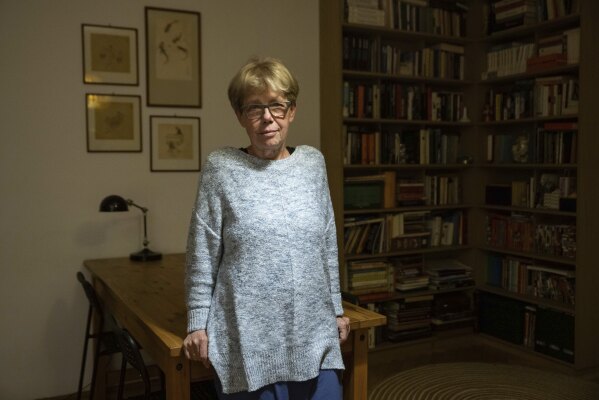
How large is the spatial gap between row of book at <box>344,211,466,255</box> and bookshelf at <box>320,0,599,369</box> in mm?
19

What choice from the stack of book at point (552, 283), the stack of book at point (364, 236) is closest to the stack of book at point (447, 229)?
the stack of book at point (364, 236)

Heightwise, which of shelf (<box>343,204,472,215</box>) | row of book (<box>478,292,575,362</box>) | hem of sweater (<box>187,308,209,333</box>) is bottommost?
row of book (<box>478,292,575,362</box>)

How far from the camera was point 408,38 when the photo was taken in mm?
4289

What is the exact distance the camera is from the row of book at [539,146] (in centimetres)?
373

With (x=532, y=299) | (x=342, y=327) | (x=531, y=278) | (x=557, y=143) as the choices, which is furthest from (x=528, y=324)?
(x=342, y=327)

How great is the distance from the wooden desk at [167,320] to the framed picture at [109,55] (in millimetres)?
1105

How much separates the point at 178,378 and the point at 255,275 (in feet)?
1.53

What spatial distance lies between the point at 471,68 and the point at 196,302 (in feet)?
11.9

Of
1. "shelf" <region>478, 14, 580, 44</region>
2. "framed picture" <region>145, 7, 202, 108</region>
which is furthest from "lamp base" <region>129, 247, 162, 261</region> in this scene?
"shelf" <region>478, 14, 580, 44</region>

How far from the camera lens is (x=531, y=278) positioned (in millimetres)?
4062

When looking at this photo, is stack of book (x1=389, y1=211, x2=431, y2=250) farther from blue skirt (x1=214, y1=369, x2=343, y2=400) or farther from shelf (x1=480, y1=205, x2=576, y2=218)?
blue skirt (x1=214, y1=369, x2=343, y2=400)

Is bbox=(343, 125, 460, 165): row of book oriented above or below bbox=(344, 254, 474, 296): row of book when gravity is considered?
above

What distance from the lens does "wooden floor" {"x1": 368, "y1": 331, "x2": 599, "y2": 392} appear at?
3.79 metres

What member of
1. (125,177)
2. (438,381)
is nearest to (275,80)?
(125,177)
